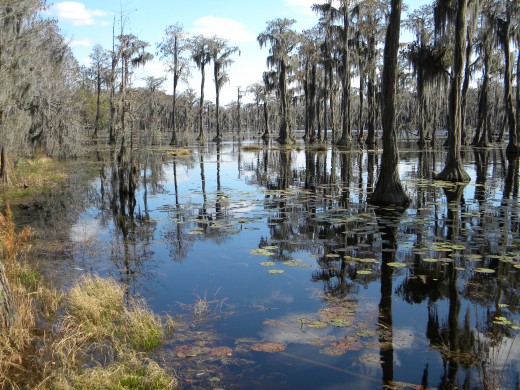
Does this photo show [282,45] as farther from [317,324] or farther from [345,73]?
[317,324]

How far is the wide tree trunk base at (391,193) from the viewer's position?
1333 cm

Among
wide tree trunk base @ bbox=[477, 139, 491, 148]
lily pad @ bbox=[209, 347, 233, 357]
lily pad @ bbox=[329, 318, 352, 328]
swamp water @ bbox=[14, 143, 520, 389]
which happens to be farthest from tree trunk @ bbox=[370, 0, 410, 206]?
wide tree trunk base @ bbox=[477, 139, 491, 148]

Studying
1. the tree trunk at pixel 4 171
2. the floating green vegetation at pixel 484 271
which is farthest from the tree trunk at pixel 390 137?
the tree trunk at pixel 4 171

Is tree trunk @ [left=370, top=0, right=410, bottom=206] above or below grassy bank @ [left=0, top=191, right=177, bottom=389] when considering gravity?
above

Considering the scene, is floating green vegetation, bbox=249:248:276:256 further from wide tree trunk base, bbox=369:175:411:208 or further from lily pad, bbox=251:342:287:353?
wide tree trunk base, bbox=369:175:411:208

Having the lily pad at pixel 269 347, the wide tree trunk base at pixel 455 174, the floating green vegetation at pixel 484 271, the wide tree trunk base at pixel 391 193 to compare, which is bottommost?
the lily pad at pixel 269 347

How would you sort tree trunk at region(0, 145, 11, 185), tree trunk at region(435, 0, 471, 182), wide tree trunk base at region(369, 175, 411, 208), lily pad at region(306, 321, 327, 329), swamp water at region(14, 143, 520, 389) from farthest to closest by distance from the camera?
tree trunk at region(435, 0, 471, 182) < tree trunk at region(0, 145, 11, 185) < wide tree trunk base at region(369, 175, 411, 208) < lily pad at region(306, 321, 327, 329) < swamp water at region(14, 143, 520, 389)

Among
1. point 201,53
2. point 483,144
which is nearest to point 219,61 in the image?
point 201,53

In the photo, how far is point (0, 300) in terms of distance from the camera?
4.89m

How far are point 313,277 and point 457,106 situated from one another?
1355 cm

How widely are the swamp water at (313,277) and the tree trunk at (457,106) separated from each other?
235 cm

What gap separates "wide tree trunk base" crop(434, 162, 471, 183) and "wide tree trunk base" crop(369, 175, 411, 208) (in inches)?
205

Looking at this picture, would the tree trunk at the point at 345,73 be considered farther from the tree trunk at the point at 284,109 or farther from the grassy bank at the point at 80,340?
the grassy bank at the point at 80,340

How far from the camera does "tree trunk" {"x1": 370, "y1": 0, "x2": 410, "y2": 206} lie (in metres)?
13.3
